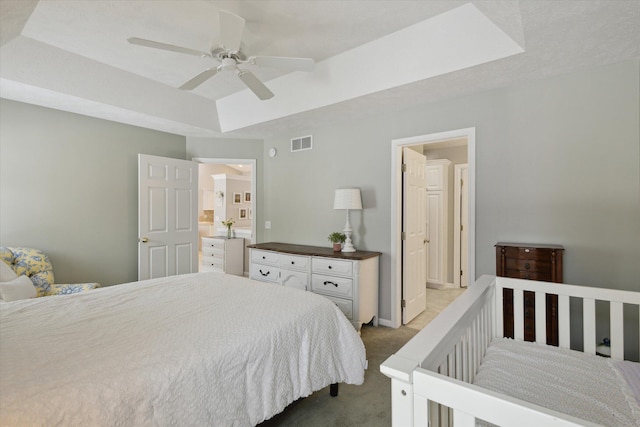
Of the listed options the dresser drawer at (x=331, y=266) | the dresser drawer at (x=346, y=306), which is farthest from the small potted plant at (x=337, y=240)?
the dresser drawer at (x=346, y=306)

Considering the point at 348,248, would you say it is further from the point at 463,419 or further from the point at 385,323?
the point at 463,419

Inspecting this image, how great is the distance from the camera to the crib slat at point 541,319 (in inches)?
72.2

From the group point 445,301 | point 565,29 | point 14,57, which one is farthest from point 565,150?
point 14,57

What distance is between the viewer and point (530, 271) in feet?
7.63

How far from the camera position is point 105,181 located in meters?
3.76

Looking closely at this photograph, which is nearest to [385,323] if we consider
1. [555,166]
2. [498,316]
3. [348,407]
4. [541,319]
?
[348,407]

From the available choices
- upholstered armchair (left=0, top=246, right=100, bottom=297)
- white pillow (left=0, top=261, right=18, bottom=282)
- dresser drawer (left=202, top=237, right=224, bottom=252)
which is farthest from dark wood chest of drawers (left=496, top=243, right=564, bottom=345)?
dresser drawer (left=202, top=237, right=224, bottom=252)

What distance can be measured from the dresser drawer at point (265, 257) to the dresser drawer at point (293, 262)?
82 mm

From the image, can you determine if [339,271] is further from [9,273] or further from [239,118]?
[9,273]

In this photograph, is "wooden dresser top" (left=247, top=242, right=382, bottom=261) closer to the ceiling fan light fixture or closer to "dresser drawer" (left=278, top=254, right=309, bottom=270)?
"dresser drawer" (left=278, top=254, right=309, bottom=270)

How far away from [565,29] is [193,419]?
2734 mm

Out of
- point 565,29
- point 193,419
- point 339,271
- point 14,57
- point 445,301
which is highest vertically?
point 14,57

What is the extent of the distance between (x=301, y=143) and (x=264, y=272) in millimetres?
1770

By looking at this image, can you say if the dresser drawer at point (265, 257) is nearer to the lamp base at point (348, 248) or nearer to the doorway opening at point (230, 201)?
the lamp base at point (348, 248)
